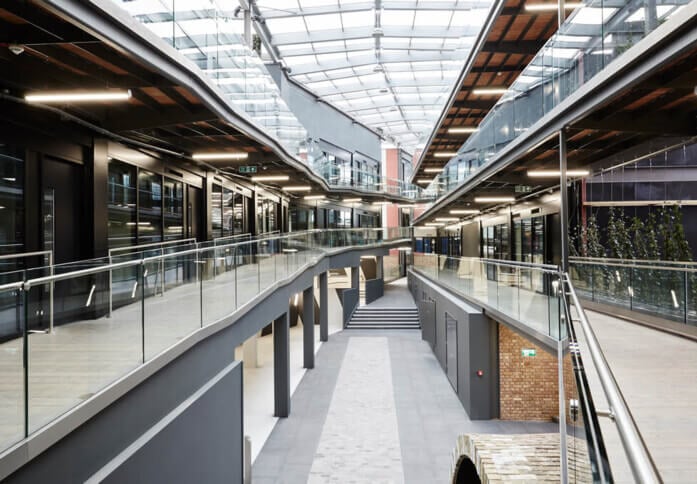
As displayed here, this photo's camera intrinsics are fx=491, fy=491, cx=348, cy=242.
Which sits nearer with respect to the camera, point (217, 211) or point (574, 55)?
point (574, 55)

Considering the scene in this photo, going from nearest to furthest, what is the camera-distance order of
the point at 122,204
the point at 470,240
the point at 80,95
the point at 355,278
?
the point at 80,95 < the point at 122,204 < the point at 355,278 < the point at 470,240

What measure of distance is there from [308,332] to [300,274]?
2571 mm

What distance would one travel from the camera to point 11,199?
7043mm

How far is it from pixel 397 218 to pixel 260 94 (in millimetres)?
37414

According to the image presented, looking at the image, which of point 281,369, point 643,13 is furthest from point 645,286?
point 281,369

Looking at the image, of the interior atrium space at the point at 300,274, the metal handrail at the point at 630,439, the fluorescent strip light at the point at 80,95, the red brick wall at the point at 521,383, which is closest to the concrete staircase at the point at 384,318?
the interior atrium space at the point at 300,274

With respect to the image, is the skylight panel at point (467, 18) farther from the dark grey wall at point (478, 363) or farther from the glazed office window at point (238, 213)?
the dark grey wall at point (478, 363)

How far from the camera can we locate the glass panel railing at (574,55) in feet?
20.0

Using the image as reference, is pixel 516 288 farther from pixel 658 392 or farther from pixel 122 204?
pixel 122 204

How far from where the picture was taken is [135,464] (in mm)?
4469

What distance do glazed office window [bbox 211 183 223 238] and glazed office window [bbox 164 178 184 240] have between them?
→ 2.45 meters

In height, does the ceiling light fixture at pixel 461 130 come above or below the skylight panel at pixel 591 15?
above

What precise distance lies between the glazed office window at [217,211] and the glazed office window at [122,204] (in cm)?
520

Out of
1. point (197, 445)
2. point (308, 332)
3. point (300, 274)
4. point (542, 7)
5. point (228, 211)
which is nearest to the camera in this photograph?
point (197, 445)
